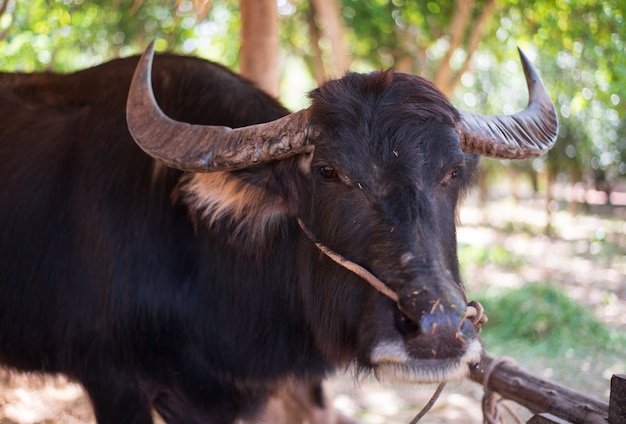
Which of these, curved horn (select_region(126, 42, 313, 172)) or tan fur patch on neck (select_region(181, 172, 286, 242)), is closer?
curved horn (select_region(126, 42, 313, 172))

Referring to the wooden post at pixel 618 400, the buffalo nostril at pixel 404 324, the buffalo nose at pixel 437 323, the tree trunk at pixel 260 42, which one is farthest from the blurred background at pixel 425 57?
the wooden post at pixel 618 400

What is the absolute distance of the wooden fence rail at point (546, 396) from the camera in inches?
103

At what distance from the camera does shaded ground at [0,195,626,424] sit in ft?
16.1

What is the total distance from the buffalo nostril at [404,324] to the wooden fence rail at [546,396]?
86 cm

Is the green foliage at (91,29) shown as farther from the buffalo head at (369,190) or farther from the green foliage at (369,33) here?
the buffalo head at (369,190)

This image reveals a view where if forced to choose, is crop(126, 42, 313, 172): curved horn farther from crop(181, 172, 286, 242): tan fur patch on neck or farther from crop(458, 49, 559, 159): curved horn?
crop(458, 49, 559, 159): curved horn

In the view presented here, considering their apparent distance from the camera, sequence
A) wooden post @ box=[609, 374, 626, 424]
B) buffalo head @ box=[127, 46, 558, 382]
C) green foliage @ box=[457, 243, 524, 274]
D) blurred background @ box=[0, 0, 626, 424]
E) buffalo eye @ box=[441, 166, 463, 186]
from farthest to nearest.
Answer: green foliage @ box=[457, 243, 524, 274] < blurred background @ box=[0, 0, 626, 424] < buffalo eye @ box=[441, 166, 463, 186] < wooden post @ box=[609, 374, 626, 424] < buffalo head @ box=[127, 46, 558, 382]

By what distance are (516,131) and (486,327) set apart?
6.10m

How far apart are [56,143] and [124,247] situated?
2.96 feet

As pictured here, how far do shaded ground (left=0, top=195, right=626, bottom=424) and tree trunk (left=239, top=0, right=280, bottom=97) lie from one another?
1.99m

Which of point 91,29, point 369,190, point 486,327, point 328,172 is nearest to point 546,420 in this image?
point 369,190

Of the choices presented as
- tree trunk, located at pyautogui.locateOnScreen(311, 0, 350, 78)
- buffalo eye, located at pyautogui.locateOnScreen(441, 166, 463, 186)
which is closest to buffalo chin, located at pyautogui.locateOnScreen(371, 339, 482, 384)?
buffalo eye, located at pyautogui.locateOnScreen(441, 166, 463, 186)

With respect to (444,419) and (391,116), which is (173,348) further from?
(444,419)

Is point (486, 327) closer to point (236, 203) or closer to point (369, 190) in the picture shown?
point (236, 203)
